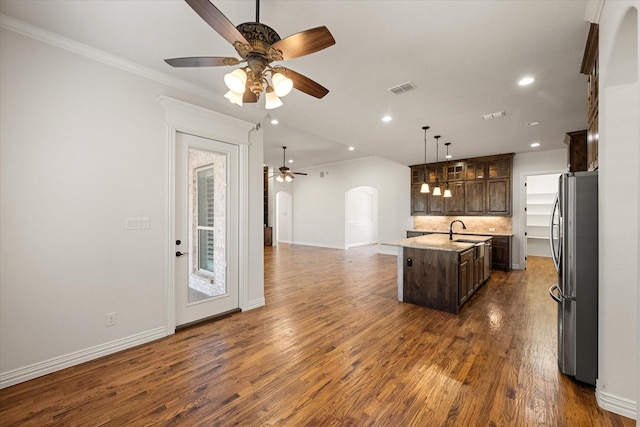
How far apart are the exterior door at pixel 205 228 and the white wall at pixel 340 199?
631 centimetres

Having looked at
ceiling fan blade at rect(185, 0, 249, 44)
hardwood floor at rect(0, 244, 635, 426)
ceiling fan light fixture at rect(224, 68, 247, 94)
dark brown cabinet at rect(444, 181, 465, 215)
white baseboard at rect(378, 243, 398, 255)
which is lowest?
hardwood floor at rect(0, 244, 635, 426)

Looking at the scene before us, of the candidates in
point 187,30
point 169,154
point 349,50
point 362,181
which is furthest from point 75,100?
point 362,181

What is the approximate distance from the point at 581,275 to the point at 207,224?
3.89 metres

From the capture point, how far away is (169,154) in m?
3.09

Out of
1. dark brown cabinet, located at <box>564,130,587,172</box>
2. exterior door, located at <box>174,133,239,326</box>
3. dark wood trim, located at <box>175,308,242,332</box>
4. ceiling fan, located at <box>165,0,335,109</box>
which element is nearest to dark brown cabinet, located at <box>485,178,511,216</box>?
dark brown cabinet, located at <box>564,130,587,172</box>

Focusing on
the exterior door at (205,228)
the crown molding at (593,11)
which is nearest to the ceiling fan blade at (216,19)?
the exterior door at (205,228)

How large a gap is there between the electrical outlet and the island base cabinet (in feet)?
12.2

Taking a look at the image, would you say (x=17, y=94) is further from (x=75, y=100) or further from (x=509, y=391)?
(x=509, y=391)

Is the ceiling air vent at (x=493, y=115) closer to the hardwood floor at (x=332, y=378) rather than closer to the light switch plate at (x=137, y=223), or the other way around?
the hardwood floor at (x=332, y=378)

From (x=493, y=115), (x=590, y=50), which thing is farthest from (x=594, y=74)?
(x=493, y=115)

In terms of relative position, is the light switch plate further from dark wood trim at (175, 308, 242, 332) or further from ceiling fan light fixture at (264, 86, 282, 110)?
ceiling fan light fixture at (264, 86, 282, 110)

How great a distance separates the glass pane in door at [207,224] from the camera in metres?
3.40

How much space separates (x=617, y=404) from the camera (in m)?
1.88

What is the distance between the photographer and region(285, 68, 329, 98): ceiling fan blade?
1.98 m
